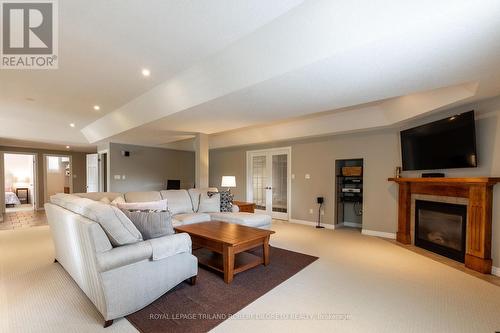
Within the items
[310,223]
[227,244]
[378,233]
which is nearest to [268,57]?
[227,244]

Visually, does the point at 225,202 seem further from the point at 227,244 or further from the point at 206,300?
the point at 206,300

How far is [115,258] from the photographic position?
1972 mm

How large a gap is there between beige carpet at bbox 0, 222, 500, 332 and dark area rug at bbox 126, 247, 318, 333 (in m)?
0.10

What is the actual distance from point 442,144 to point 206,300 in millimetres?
4000

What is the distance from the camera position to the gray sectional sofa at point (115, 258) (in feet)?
6.35

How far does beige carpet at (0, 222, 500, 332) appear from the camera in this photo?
78.0 inches

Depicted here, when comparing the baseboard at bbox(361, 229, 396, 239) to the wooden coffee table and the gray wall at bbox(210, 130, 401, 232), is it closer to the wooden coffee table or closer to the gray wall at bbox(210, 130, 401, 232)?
the gray wall at bbox(210, 130, 401, 232)

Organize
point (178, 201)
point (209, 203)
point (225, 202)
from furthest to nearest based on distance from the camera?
point (225, 202), point (209, 203), point (178, 201)

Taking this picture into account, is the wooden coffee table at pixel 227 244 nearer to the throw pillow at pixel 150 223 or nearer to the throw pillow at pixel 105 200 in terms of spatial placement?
the throw pillow at pixel 150 223

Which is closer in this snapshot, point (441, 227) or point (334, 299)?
point (334, 299)

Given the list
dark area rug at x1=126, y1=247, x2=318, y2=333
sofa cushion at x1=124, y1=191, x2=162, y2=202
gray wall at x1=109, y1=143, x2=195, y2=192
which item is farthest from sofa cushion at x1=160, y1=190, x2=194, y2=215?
gray wall at x1=109, y1=143, x2=195, y2=192

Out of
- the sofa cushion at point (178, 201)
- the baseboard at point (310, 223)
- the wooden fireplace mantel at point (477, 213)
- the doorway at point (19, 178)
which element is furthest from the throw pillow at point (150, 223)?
the doorway at point (19, 178)

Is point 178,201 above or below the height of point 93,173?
below

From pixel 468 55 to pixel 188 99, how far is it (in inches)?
121
